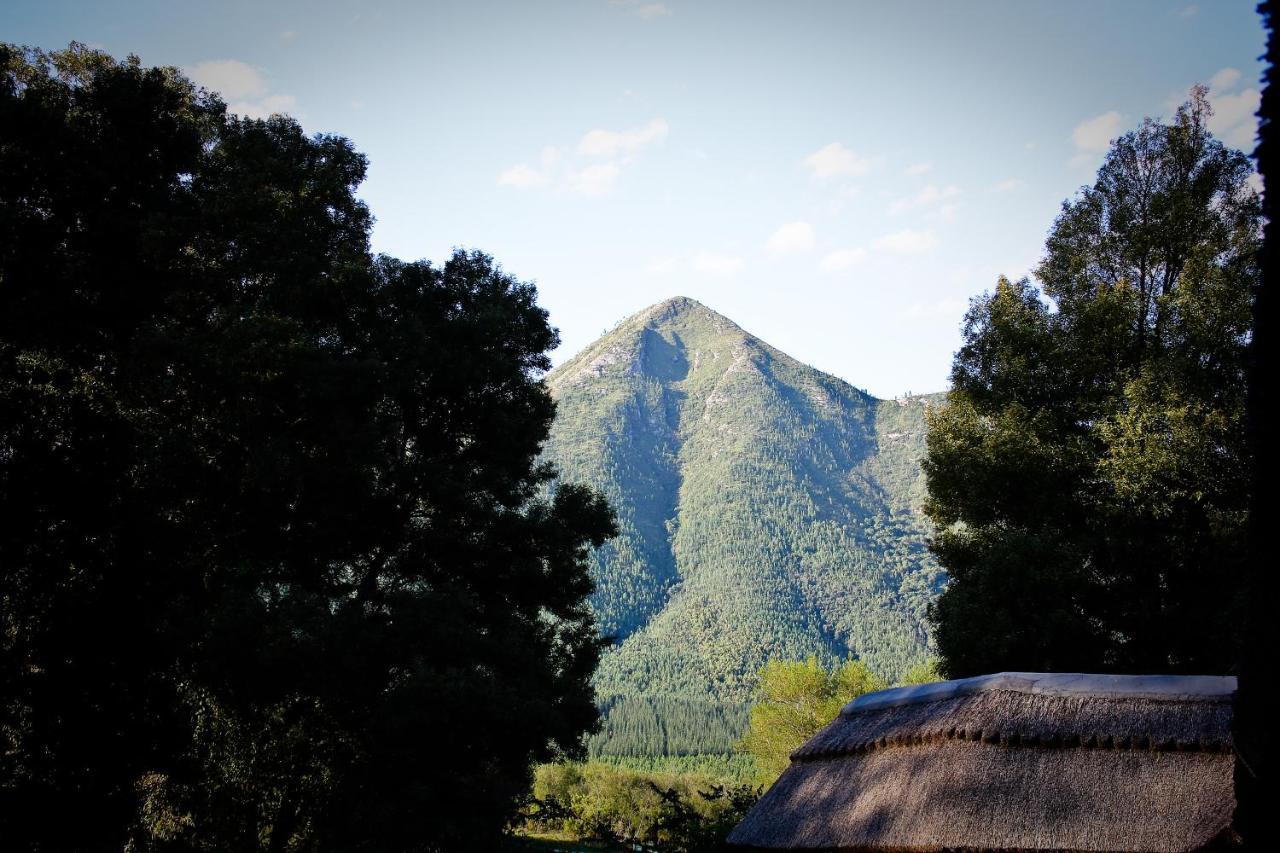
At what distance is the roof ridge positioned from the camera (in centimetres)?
794

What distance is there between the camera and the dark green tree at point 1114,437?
45.8 ft

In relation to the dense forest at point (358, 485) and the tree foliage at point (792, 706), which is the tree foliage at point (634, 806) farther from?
the tree foliage at point (792, 706)

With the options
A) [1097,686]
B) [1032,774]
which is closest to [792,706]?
[1097,686]

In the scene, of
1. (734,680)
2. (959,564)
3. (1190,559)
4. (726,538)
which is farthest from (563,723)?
(726,538)

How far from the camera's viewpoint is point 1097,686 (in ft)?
27.5

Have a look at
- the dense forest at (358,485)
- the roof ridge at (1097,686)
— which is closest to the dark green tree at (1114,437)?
the dense forest at (358,485)

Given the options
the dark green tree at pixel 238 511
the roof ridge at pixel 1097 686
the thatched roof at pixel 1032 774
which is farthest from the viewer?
the dark green tree at pixel 238 511

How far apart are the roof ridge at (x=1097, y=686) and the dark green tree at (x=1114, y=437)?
517 cm

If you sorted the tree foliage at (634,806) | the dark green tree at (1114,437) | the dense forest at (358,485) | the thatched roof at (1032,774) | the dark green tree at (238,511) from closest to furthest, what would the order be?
1. the thatched roof at (1032,774)
2. the dark green tree at (238,511)
3. the dense forest at (358,485)
4. the tree foliage at (634,806)
5. the dark green tree at (1114,437)

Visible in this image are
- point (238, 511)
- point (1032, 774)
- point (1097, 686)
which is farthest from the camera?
point (238, 511)

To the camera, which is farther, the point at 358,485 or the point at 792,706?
the point at 792,706

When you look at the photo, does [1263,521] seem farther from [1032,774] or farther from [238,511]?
[238,511]

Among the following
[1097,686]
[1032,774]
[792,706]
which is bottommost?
[792,706]

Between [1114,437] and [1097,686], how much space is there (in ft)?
27.0
